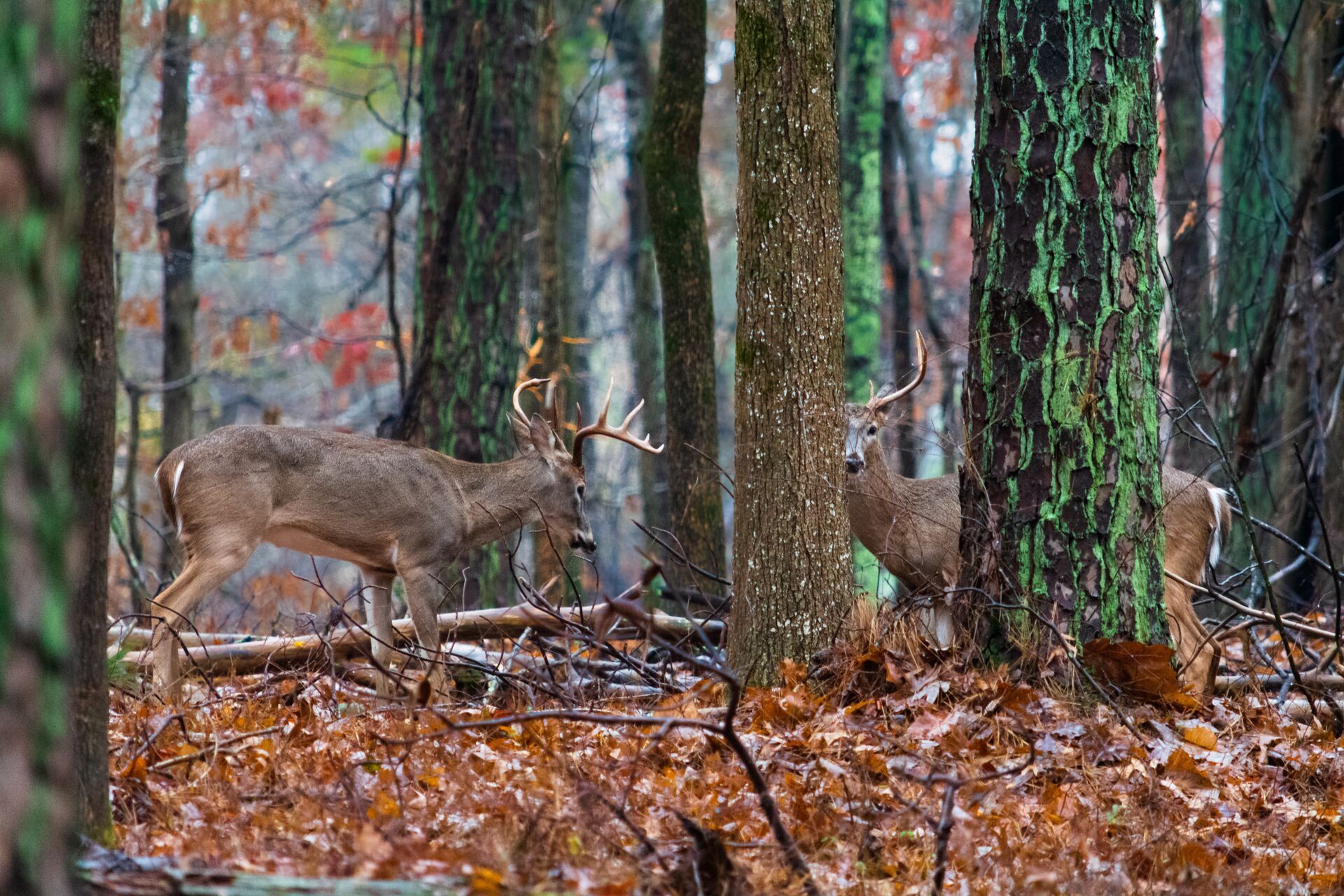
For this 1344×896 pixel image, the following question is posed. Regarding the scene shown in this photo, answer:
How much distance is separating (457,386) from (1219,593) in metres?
6.58

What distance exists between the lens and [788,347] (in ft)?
18.4

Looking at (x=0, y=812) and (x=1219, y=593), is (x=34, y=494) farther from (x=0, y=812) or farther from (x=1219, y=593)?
(x=1219, y=593)

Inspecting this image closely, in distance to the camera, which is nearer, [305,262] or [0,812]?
[0,812]

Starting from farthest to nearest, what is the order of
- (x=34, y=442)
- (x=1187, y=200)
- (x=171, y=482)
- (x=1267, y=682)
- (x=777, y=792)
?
(x=1187, y=200)
(x=171, y=482)
(x=1267, y=682)
(x=777, y=792)
(x=34, y=442)

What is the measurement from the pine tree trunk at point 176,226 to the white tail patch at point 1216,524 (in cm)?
973

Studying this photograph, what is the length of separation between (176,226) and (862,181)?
7.40 metres

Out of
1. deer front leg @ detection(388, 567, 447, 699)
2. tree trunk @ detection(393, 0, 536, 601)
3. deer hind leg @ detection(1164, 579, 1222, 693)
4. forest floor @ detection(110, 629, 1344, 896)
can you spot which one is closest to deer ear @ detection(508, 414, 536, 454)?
tree trunk @ detection(393, 0, 536, 601)

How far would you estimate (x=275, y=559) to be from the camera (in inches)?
1164

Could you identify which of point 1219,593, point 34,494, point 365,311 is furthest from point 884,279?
point 34,494

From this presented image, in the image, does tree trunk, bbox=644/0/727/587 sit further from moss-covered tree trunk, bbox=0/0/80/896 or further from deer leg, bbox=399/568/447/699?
moss-covered tree trunk, bbox=0/0/80/896

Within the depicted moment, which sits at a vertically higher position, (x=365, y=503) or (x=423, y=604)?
(x=365, y=503)

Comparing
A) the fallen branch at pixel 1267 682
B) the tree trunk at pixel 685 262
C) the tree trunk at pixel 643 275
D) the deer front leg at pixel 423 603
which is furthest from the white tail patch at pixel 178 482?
the tree trunk at pixel 643 275

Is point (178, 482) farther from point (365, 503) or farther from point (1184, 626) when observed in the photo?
point (1184, 626)

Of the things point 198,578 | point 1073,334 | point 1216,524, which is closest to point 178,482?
point 198,578
